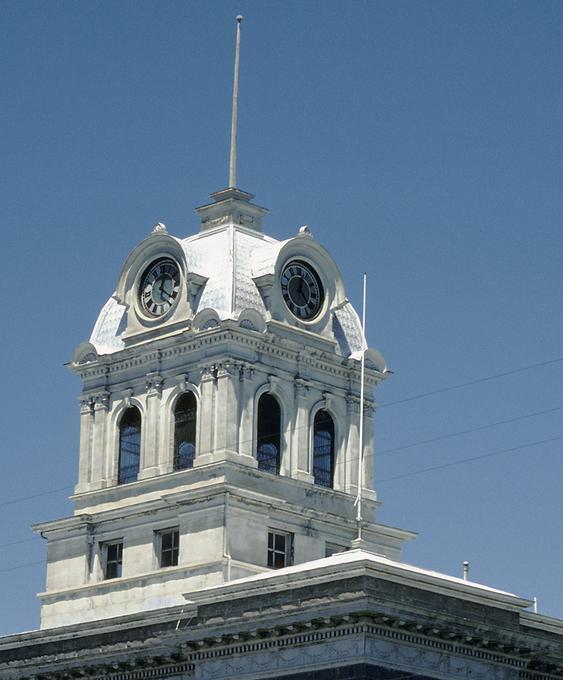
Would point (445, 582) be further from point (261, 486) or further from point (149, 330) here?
point (149, 330)

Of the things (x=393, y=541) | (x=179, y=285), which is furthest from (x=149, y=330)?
(x=393, y=541)

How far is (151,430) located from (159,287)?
6.51 meters

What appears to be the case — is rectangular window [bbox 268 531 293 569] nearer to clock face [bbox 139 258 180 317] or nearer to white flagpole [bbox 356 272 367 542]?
white flagpole [bbox 356 272 367 542]

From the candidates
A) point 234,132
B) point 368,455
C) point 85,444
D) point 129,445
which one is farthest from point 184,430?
point 234,132

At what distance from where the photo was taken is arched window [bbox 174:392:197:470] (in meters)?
83.6

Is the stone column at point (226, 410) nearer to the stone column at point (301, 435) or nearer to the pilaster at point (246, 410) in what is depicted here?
the pilaster at point (246, 410)

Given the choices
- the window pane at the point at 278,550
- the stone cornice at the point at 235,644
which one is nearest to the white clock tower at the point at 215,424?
the window pane at the point at 278,550

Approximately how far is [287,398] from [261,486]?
4.44 m

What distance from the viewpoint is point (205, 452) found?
268ft

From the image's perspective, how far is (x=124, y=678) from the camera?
244 feet

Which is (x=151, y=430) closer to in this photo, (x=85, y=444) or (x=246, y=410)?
(x=85, y=444)

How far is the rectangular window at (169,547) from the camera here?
81812 mm

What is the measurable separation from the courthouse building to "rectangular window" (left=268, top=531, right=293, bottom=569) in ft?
0.30

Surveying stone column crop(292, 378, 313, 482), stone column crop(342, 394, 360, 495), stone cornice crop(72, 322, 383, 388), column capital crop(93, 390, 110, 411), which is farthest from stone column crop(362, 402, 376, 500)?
column capital crop(93, 390, 110, 411)
